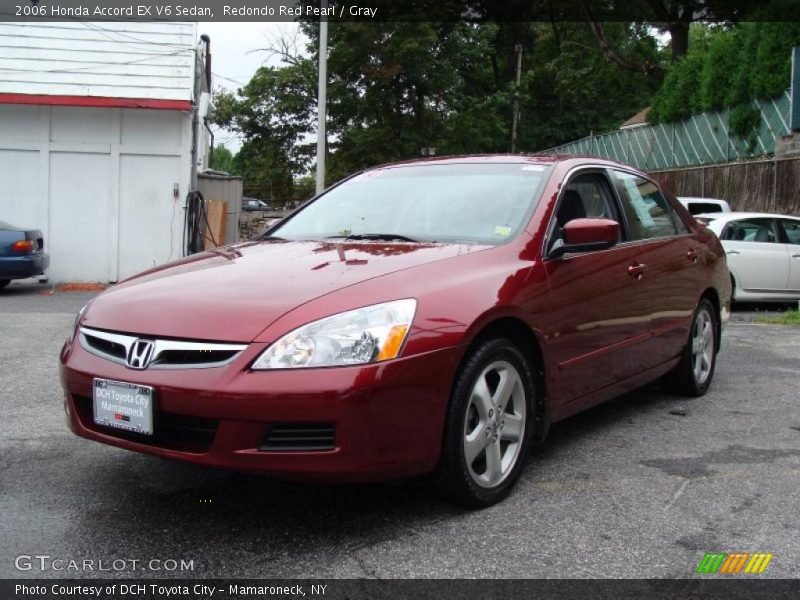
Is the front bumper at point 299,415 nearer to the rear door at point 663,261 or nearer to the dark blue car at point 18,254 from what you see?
the rear door at point 663,261

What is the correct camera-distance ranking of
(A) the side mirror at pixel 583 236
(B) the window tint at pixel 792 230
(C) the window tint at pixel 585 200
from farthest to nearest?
(B) the window tint at pixel 792 230
(C) the window tint at pixel 585 200
(A) the side mirror at pixel 583 236

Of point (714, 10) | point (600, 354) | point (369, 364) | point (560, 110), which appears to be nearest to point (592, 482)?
point (600, 354)

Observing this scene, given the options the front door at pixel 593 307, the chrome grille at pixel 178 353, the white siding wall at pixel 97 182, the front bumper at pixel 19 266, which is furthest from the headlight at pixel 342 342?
the white siding wall at pixel 97 182

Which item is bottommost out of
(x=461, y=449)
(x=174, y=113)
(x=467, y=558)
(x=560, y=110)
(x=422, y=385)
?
(x=467, y=558)

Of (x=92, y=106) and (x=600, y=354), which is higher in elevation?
(x=92, y=106)

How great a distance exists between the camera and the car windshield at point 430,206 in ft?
12.9

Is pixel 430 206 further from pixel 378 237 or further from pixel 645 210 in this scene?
pixel 645 210

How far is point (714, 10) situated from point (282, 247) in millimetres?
27306

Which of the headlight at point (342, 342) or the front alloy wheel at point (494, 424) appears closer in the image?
the headlight at point (342, 342)

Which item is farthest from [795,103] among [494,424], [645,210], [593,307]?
[494,424]

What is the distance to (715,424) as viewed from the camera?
4.82m

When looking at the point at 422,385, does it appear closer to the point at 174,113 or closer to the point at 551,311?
the point at 551,311

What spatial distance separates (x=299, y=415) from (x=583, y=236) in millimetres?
1707

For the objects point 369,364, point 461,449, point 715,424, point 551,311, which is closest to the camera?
point 369,364
